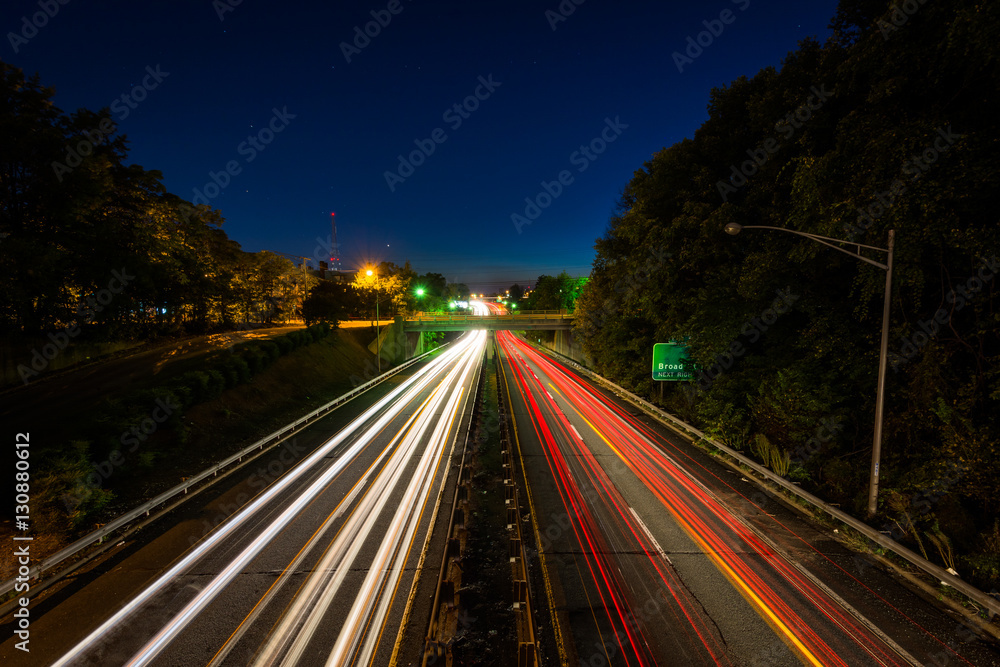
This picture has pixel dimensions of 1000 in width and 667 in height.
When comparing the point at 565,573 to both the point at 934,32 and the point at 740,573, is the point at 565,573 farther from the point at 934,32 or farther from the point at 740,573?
the point at 934,32

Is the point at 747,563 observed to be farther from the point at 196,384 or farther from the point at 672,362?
the point at 196,384

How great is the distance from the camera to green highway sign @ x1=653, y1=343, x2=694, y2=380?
19766 millimetres

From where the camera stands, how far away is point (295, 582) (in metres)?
8.30

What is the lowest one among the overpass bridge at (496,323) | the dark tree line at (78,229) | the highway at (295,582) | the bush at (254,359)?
the highway at (295,582)

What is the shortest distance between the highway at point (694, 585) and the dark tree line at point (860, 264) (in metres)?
2.52

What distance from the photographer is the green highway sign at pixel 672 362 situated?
64.8 feet

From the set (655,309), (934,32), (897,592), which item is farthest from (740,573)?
(655,309)

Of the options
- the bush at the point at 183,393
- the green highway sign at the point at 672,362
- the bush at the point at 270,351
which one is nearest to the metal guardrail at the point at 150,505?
the bush at the point at 183,393

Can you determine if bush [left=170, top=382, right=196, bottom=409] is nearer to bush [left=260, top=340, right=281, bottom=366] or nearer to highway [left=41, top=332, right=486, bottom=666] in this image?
highway [left=41, top=332, right=486, bottom=666]

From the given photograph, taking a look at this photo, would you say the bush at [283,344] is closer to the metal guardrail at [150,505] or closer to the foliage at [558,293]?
the metal guardrail at [150,505]

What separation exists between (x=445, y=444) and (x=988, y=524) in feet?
54.8

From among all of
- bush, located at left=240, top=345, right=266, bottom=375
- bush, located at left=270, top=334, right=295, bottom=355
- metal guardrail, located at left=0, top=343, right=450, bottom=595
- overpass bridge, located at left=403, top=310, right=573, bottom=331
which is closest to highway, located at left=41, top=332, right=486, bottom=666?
metal guardrail, located at left=0, top=343, right=450, bottom=595

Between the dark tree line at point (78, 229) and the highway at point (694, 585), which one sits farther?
the dark tree line at point (78, 229)

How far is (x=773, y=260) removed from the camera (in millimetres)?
13570
